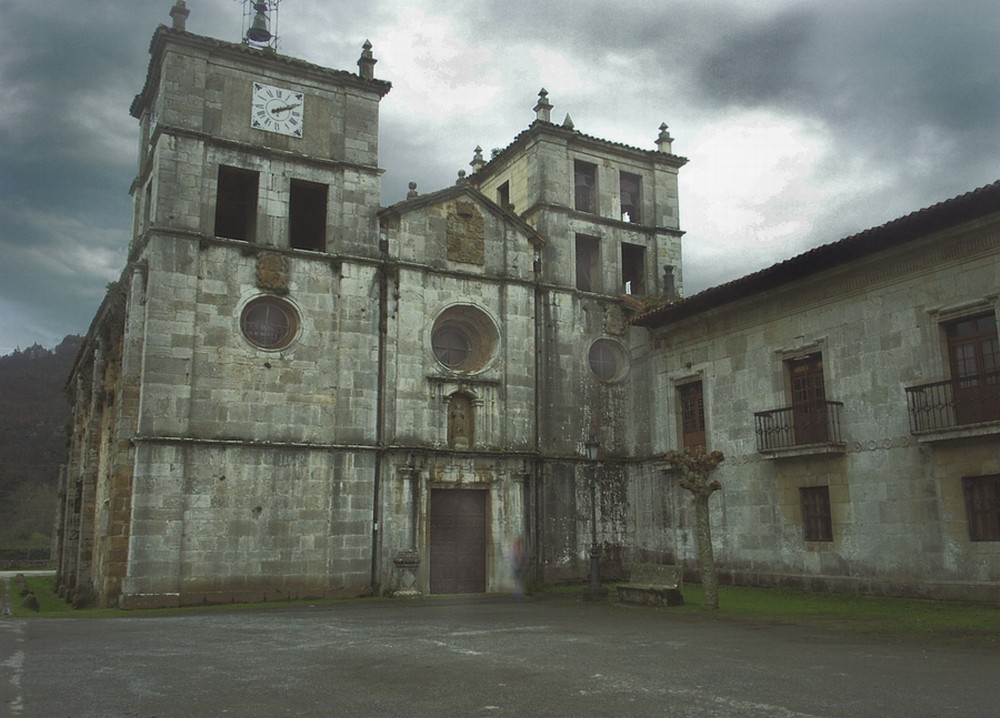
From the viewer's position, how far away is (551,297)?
26297 mm

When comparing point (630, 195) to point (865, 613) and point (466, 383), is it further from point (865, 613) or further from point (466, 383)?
point (865, 613)

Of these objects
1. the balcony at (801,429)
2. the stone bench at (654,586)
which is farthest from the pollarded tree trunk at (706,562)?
the balcony at (801,429)

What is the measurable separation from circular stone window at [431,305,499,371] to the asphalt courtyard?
407 inches

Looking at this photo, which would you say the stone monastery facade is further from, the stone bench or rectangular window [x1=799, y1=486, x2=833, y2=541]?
the stone bench

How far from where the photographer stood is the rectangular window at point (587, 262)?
2827 cm

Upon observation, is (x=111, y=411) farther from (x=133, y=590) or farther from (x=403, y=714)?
(x=403, y=714)

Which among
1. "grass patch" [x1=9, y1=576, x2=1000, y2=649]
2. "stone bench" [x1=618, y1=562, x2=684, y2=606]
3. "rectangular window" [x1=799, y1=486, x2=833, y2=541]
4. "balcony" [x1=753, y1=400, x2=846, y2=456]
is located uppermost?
"balcony" [x1=753, y1=400, x2=846, y2=456]

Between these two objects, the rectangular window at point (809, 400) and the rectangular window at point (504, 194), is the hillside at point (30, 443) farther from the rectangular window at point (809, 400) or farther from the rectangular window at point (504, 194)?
the rectangular window at point (809, 400)

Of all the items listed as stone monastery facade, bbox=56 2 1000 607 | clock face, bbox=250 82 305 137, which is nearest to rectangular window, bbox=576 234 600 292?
stone monastery facade, bbox=56 2 1000 607

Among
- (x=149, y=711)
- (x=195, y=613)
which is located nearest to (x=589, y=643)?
(x=149, y=711)

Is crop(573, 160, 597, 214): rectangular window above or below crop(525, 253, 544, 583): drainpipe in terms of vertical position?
above

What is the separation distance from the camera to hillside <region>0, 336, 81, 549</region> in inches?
3027

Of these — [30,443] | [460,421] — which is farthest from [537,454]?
[30,443]

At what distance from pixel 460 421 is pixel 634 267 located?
9.66 metres
